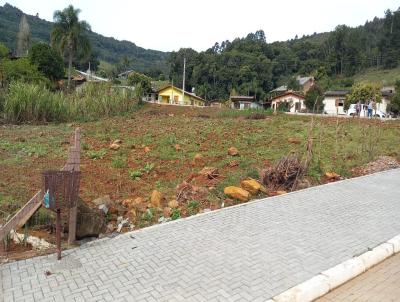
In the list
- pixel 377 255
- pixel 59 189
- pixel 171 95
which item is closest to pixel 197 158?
pixel 377 255

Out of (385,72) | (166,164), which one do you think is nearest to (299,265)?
(166,164)

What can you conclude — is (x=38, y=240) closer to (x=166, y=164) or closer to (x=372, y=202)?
(x=166, y=164)

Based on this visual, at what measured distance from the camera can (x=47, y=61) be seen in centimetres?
3784

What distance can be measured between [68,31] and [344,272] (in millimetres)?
40173

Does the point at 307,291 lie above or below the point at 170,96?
below

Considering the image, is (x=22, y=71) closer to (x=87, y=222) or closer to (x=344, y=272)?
(x=87, y=222)

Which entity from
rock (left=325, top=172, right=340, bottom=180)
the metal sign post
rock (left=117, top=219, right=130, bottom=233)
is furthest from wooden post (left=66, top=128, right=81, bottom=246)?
rock (left=325, top=172, right=340, bottom=180)

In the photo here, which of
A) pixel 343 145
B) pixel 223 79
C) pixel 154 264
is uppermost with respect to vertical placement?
pixel 223 79

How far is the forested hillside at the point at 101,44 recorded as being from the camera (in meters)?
84.9

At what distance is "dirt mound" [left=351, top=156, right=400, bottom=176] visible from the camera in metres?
10.3

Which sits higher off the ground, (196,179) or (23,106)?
(23,106)

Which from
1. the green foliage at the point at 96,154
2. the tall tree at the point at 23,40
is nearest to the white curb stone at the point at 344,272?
the green foliage at the point at 96,154

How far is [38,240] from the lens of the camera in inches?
191

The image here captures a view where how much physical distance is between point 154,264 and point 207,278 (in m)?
0.70
